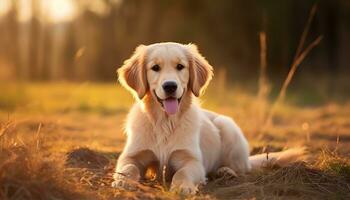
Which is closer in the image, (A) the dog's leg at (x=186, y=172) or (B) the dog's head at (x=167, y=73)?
(A) the dog's leg at (x=186, y=172)

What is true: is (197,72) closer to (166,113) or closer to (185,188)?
(166,113)

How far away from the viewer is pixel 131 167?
5488 mm

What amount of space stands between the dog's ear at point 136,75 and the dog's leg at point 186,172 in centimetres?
64

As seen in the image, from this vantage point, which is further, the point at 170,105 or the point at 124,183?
the point at 170,105

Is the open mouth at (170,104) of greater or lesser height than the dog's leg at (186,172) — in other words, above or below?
above

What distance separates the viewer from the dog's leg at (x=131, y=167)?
5.15m

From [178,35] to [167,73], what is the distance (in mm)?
17209

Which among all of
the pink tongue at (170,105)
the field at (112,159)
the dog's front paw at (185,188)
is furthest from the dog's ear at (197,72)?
the dog's front paw at (185,188)

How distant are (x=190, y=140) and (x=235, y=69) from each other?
57.9 feet

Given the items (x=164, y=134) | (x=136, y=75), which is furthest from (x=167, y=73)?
(x=164, y=134)

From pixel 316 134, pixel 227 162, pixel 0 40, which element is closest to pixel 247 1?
pixel 0 40

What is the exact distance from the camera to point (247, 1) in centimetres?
2206

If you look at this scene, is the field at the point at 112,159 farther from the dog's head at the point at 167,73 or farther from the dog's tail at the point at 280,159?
the dog's head at the point at 167,73

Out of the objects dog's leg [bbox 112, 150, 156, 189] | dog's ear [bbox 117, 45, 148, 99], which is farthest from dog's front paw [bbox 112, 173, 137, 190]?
dog's ear [bbox 117, 45, 148, 99]
